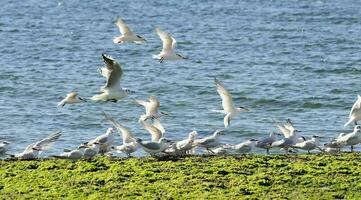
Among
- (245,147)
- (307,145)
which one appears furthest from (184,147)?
(307,145)

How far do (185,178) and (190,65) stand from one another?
2371 cm

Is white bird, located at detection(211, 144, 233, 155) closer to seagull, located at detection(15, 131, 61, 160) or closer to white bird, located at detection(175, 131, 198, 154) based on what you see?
white bird, located at detection(175, 131, 198, 154)

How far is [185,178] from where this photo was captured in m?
15.7

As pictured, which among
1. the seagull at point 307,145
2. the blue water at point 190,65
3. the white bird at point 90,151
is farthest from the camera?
the blue water at point 190,65

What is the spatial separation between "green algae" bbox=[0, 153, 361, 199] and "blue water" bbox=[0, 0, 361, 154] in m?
6.45

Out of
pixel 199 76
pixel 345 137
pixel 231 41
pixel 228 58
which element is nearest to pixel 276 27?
pixel 231 41

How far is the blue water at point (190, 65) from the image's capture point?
92.3ft

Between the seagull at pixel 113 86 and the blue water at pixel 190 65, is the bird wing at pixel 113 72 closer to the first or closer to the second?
the seagull at pixel 113 86

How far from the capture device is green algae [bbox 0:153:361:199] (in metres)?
14.9

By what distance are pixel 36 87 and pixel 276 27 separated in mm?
18364

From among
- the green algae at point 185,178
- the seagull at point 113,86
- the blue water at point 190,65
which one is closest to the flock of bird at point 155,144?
the seagull at point 113,86

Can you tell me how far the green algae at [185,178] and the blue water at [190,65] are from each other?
6.45 m

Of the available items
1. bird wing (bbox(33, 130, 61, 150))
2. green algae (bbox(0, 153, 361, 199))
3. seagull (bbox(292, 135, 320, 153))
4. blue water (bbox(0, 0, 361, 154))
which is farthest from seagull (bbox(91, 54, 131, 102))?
blue water (bbox(0, 0, 361, 154))

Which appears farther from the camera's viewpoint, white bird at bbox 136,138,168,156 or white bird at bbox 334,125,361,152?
white bird at bbox 334,125,361,152
